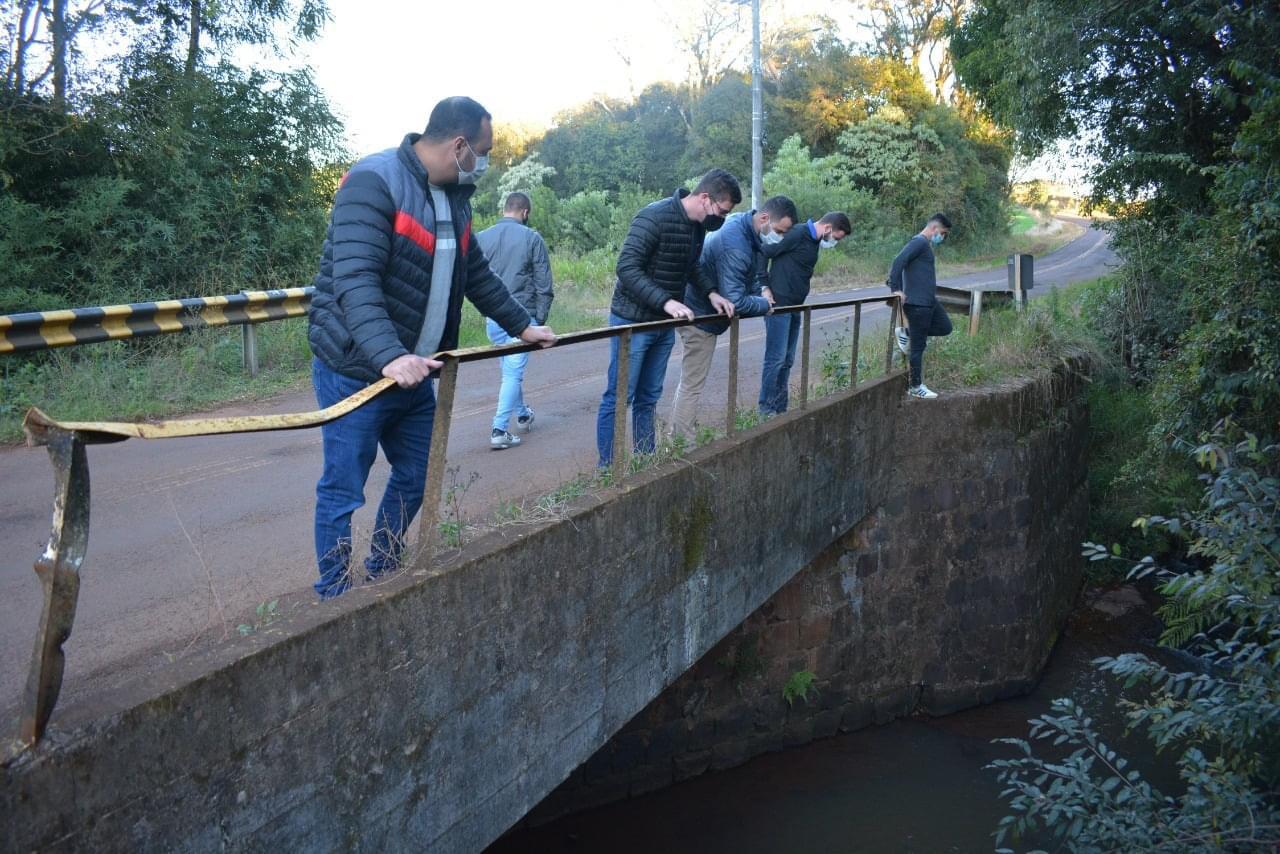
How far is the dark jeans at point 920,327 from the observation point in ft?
31.4

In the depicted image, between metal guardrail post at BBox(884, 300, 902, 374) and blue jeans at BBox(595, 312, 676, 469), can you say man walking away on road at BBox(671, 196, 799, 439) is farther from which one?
metal guardrail post at BBox(884, 300, 902, 374)

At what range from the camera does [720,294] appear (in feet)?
23.4

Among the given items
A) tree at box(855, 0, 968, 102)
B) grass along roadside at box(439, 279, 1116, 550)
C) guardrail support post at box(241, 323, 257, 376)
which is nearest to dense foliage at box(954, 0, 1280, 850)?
grass along roadside at box(439, 279, 1116, 550)

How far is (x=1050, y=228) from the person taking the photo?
51.8 metres

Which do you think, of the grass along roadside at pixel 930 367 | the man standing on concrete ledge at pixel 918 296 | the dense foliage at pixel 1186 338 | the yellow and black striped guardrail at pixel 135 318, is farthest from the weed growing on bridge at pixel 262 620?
the man standing on concrete ledge at pixel 918 296

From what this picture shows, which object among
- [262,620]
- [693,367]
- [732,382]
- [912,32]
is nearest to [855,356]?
[693,367]

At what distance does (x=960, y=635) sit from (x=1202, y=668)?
2787 millimetres

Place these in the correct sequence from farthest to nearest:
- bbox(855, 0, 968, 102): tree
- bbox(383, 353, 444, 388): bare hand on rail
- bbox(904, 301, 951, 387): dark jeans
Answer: bbox(855, 0, 968, 102): tree → bbox(904, 301, 951, 387): dark jeans → bbox(383, 353, 444, 388): bare hand on rail

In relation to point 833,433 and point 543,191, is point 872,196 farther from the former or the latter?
point 833,433

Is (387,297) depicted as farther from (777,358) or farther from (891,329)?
(891,329)

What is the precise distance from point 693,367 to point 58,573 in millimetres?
4843

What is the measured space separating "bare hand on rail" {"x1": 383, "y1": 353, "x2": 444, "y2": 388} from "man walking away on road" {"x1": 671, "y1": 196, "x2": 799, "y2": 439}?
112 inches

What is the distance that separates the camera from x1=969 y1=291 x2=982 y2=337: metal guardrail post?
1281 centimetres

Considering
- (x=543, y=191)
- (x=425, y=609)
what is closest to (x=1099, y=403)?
(x=425, y=609)
